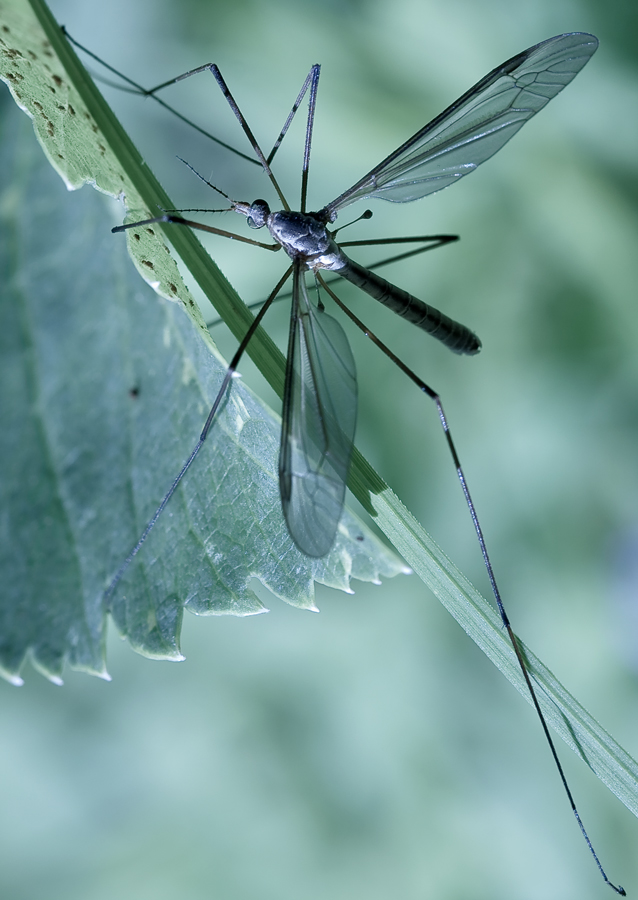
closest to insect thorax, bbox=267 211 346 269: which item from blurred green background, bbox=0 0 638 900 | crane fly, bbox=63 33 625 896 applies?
crane fly, bbox=63 33 625 896

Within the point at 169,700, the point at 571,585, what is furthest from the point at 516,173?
the point at 169,700

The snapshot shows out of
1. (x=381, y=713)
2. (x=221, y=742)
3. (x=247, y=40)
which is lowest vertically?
(x=221, y=742)

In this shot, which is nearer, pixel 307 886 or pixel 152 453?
pixel 152 453

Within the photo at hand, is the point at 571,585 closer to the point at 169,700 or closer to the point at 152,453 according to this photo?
the point at 169,700

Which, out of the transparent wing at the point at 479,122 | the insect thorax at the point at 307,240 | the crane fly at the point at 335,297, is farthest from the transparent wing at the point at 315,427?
the transparent wing at the point at 479,122

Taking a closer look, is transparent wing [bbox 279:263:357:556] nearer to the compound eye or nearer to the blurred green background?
A: the compound eye

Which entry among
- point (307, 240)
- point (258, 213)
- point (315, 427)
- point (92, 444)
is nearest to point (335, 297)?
point (307, 240)

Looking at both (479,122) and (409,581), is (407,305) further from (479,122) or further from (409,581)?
(409,581)

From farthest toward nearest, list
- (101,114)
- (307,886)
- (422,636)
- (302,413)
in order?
(422,636) < (307,886) < (302,413) < (101,114)
